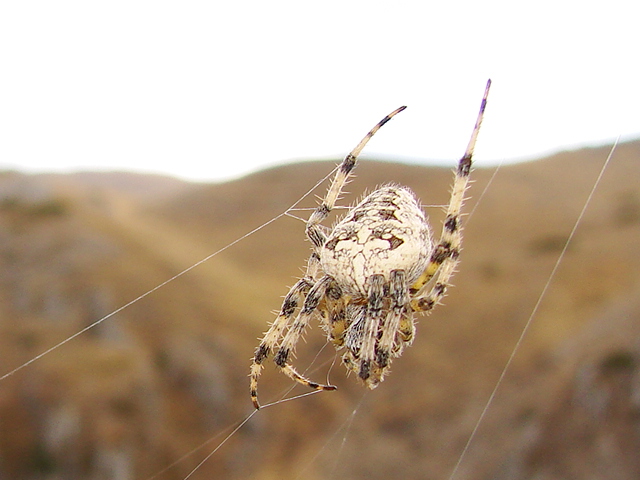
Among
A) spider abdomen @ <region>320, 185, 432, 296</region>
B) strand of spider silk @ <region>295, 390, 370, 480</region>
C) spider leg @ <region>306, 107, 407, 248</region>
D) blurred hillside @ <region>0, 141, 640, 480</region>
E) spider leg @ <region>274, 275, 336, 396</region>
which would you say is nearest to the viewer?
spider abdomen @ <region>320, 185, 432, 296</region>

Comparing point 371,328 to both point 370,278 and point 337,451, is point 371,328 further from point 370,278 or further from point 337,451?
point 337,451

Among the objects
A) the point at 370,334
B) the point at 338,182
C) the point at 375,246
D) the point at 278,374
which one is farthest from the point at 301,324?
the point at 278,374

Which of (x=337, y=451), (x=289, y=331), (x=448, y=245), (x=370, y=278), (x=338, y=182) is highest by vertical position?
(x=338, y=182)

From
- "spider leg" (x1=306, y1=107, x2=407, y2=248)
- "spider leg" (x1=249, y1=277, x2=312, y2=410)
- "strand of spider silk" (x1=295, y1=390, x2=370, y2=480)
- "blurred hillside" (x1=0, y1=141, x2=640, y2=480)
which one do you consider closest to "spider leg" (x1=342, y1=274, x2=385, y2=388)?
"spider leg" (x1=249, y1=277, x2=312, y2=410)

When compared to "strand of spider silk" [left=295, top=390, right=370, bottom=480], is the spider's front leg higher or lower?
higher

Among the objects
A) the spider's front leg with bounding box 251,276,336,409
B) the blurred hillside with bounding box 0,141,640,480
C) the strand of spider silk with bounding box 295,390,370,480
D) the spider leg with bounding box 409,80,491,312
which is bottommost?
the strand of spider silk with bounding box 295,390,370,480

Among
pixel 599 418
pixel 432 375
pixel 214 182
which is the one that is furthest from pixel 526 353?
pixel 214 182

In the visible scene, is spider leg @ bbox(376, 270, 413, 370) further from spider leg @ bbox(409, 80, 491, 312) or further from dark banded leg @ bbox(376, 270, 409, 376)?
spider leg @ bbox(409, 80, 491, 312)
